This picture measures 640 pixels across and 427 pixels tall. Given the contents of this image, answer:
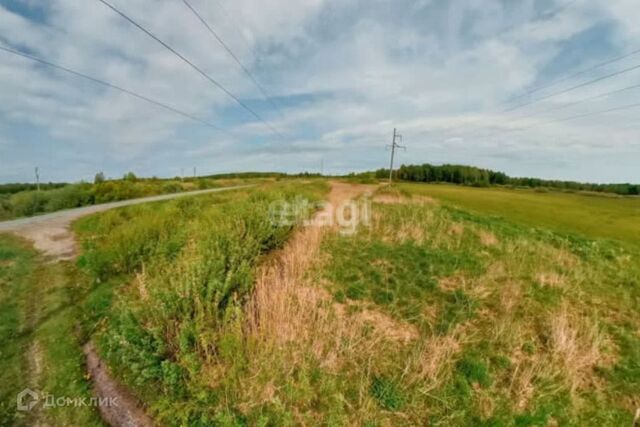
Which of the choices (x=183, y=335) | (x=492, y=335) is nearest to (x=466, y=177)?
(x=492, y=335)

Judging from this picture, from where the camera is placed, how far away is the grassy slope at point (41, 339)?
333 cm

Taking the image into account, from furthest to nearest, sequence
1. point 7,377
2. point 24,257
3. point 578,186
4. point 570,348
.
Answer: point 578,186
point 24,257
point 570,348
point 7,377

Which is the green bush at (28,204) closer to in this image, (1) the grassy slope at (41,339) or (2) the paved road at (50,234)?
(2) the paved road at (50,234)

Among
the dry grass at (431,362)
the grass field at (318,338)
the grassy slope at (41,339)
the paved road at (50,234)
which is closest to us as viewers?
the grassy slope at (41,339)

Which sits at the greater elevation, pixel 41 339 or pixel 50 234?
pixel 50 234

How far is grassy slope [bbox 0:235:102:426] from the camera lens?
3326 millimetres

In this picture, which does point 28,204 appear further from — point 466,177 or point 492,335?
point 466,177

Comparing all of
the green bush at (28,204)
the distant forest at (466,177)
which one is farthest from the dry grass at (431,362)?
the distant forest at (466,177)

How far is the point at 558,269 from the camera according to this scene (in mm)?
9578

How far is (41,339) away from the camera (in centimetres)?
459

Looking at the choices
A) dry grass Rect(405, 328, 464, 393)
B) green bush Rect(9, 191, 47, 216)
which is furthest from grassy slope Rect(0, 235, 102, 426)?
green bush Rect(9, 191, 47, 216)

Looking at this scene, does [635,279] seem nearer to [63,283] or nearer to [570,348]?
[570,348]

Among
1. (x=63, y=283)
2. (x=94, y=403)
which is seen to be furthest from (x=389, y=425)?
(x=63, y=283)

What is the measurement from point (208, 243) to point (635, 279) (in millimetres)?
13856
